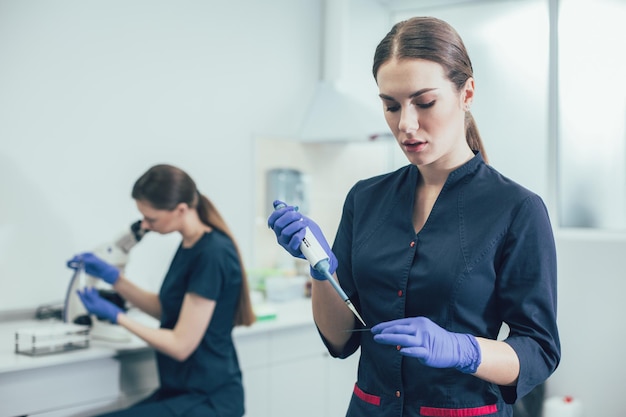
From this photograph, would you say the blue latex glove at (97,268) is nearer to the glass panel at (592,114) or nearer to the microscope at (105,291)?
the microscope at (105,291)

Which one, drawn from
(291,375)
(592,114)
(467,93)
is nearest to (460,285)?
(467,93)

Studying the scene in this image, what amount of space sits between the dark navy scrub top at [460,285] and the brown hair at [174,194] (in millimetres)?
1085

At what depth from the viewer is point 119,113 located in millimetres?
2740

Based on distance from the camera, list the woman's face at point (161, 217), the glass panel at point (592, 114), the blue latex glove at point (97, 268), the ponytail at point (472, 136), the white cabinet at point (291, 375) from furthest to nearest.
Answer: the glass panel at point (592, 114), the white cabinet at point (291, 375), the blue latex glove at point (97, 268), the woman's face at point (161, 217), the ponytail at point (472, 136)

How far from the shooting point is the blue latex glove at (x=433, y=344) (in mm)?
959

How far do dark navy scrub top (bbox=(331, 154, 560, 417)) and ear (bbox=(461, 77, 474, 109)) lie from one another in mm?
95

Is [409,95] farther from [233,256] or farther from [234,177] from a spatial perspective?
[234,177]

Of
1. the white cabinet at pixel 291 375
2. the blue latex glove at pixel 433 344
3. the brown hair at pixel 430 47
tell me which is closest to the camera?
the blue latex glove at pixel 433 344

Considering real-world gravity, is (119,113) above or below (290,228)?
above

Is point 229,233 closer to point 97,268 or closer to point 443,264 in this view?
point 97,268

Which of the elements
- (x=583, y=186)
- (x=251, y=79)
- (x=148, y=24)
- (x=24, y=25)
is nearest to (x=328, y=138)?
(x=251, y=79)

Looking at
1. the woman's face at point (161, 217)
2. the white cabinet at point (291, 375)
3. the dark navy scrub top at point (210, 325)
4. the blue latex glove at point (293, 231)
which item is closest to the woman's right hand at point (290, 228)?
the blue latex glove at point (293, 231)

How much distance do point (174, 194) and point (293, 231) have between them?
3.60 feet

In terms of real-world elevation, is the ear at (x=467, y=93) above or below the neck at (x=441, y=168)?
above
